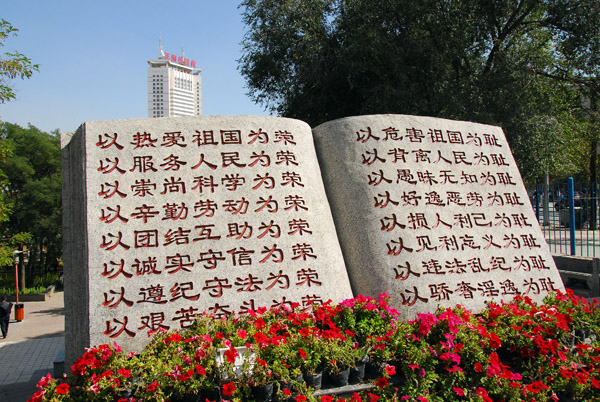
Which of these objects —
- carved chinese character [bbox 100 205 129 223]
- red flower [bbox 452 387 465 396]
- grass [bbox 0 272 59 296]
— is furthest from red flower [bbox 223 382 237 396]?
grass [bbox 0 272 59 296]

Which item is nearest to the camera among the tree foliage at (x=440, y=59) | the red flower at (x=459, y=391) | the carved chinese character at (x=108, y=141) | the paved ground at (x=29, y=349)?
the red flower at (x=459, y=391)

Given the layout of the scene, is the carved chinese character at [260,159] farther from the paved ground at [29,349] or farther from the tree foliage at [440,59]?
the tree foliage at [440,59]

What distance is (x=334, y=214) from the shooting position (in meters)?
4.37

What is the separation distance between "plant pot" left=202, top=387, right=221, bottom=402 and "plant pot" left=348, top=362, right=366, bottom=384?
3.07ft

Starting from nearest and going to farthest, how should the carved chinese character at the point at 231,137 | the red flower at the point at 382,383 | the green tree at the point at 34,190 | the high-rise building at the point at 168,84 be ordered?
the red flower at the point at 382,383 < the carved chinese character at the point at 231,137 < the green tree at the point at 34,190 < the high-rise building at the point at 168,84

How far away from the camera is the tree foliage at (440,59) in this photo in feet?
33.7

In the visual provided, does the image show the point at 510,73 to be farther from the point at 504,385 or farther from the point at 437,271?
the point at 504,385

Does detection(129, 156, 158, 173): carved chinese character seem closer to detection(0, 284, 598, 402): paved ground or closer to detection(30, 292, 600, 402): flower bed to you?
detection(30, 292, 600, 402): flower bed

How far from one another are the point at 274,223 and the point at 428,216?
1.59 metres

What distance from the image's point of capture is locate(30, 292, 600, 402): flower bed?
9.18 feet

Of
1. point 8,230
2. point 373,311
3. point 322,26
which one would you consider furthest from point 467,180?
point 8,230

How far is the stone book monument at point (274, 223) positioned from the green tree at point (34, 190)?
17535 mm

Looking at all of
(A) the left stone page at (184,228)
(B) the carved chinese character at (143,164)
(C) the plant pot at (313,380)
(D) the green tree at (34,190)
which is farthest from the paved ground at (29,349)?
(D) the green tree at (34,190)

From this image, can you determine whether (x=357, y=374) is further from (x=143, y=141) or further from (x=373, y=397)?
(x=143, y=141)
